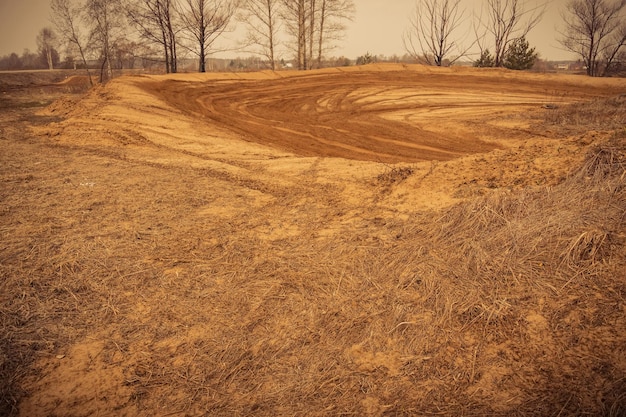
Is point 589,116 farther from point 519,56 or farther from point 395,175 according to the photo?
point 519,56

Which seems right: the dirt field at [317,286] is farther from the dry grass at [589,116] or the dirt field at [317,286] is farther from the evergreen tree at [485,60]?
the evergreen tree at [485,60]

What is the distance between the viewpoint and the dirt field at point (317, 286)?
2.20 m

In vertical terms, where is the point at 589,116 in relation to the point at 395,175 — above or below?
above

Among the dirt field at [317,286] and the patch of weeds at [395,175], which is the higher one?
the patch of weeds at [395,175]

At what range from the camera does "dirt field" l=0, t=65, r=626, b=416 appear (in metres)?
2.20

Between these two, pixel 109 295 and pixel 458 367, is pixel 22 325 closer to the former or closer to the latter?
pixel 109 295

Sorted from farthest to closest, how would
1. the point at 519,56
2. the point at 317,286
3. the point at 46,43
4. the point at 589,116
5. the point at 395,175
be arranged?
the point at 46,43
the point at 519,56
the point at 589,116
the point at 395,175
the point at 317,286

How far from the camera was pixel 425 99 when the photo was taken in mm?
14984

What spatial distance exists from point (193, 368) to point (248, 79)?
1925 cm

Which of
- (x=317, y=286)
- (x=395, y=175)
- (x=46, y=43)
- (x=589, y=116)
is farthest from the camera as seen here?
(x=46, y=43)

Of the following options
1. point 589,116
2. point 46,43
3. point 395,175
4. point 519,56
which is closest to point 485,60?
point 519,56

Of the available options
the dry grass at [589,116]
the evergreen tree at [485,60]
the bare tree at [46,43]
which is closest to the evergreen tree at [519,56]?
the evergreen tree at [485,60]

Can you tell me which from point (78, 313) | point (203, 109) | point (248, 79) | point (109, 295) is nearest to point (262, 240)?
point (109, 295)

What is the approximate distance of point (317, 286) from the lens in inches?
127
